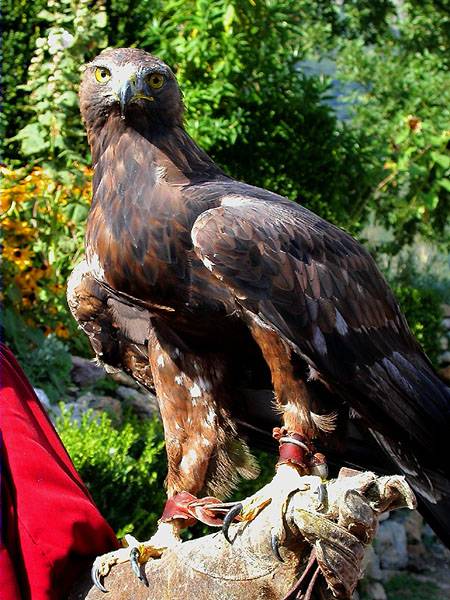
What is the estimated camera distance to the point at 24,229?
5.41 metres

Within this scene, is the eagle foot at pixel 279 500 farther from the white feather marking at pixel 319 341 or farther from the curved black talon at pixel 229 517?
the white feather marking at pixel 319 341

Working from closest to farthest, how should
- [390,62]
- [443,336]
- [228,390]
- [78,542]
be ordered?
1. [78,542]
2. [228,390]
3. [443,336]
4. [390,62]

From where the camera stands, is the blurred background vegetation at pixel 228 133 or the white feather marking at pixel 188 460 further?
the blurred background vegetation at pixel 228 133

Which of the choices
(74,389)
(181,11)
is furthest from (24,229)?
(181,11)

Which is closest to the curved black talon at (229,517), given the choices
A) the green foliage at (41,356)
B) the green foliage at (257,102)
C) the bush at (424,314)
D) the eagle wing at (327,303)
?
the eagle wing at (327,303)

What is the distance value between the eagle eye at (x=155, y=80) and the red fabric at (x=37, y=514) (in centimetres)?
84

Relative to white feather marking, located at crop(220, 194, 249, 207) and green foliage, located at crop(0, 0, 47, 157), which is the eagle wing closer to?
white feather marking, located at crop(220, 194, 249, 207)

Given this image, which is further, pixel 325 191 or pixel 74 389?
pixel 325 191

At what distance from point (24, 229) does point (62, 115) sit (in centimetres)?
86

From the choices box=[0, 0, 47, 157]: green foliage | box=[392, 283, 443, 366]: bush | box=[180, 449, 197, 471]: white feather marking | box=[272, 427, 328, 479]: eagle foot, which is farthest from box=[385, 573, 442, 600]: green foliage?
box=[272, 427, 328, 479]: eagle foot

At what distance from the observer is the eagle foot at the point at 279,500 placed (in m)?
2.10

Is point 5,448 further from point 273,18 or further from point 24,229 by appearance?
point 273,18

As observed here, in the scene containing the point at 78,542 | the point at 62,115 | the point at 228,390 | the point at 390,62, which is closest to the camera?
the point at 78,542

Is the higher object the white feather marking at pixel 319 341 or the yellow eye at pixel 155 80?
the yellow eye at pixel 155 80
